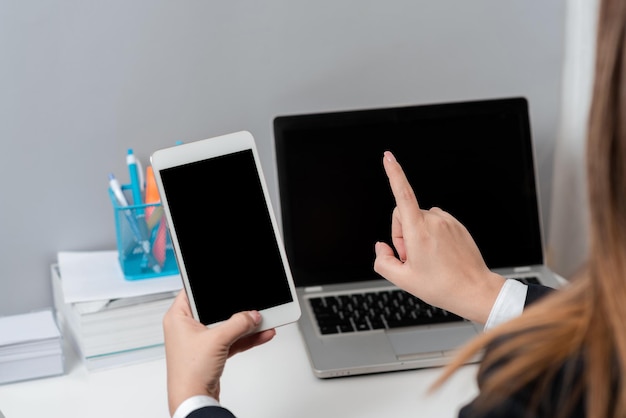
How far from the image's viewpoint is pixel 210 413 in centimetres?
73

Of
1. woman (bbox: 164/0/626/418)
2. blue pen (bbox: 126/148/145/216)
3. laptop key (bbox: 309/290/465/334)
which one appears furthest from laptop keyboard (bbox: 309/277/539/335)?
woman (bbox: 164/0/626/418)

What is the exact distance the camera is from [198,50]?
1096 mm

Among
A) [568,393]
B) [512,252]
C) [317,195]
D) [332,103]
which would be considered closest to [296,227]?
[317,195]

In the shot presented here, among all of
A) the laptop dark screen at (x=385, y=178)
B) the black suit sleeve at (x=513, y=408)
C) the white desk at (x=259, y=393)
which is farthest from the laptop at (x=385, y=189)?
the black suit sleeve at (x=513, y=408)

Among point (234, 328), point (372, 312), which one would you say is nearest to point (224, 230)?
point (234, 328)

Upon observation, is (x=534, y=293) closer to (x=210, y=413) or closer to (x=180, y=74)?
(x=210, y=413)

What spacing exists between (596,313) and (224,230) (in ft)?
1.49

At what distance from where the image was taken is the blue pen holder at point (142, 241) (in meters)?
1.03

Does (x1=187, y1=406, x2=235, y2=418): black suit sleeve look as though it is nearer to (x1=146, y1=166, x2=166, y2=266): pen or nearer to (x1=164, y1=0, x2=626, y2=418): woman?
(x1=164, y1=0, x2=626, y2=418): woman

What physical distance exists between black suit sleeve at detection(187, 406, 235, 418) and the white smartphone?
127 mm

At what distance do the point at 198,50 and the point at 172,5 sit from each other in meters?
0.07

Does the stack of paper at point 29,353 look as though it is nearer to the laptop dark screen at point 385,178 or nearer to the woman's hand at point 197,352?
the woman's hand at point 197,352

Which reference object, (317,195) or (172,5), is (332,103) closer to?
(317,195)

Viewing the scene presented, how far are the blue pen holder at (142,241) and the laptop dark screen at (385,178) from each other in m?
0.16
